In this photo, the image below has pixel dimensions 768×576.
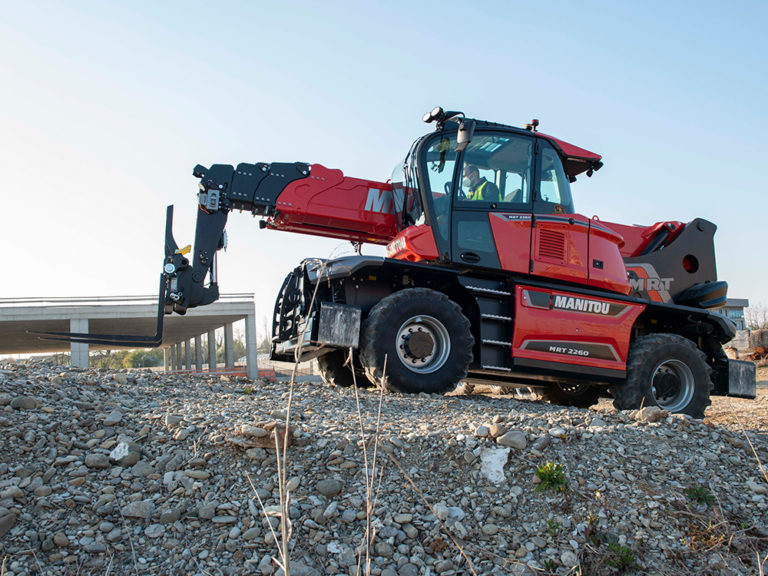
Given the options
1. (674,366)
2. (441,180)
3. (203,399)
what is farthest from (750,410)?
(203,399)

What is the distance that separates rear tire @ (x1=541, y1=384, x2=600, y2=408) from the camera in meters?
9.66

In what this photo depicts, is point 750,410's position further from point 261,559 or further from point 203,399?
point 261,559

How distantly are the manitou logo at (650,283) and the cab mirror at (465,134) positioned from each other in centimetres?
398

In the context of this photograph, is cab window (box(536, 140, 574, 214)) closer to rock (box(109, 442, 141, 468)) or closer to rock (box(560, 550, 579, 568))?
rock (box(560, 550, 579, 568))

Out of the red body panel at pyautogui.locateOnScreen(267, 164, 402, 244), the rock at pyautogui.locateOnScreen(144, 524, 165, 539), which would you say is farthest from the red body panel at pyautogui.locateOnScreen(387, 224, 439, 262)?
the rock at pyautogui.locateOnScreen(144, 524, 165, 539)

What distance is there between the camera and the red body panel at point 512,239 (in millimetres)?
8031

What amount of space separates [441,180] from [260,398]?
368 cm

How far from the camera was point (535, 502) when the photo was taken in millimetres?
4270

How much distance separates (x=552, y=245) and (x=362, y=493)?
523 centimetres

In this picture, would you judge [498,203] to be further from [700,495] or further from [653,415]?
[700,495]

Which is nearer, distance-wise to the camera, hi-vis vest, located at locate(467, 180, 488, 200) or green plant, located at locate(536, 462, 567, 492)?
green plant, located at locate(536, 462, 567, 492)

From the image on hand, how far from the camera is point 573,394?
9.96 metres

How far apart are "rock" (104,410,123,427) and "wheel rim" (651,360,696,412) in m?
7.00

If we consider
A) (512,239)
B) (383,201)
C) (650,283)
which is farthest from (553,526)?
(650,283)
